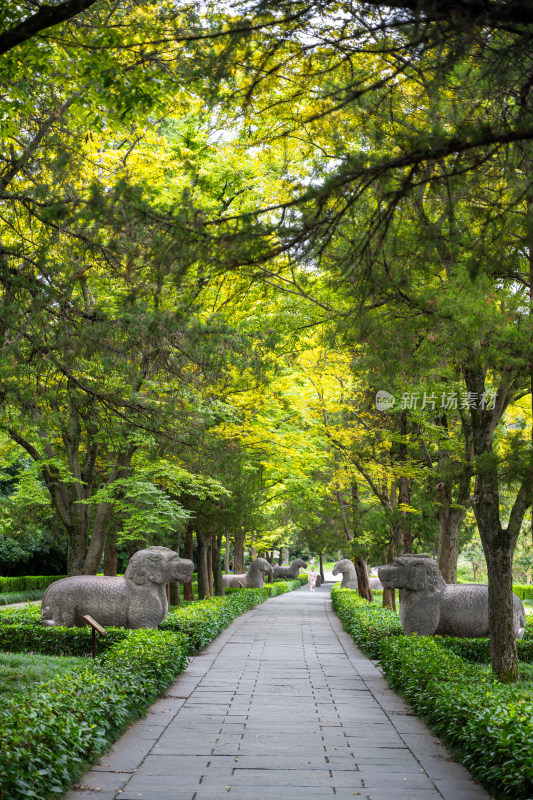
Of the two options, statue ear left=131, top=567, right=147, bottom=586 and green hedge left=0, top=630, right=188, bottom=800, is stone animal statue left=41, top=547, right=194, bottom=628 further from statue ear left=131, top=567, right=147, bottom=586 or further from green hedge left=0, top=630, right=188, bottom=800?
green hedge left=0, top=630, right=188, bottom=800

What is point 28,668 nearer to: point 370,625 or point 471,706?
point 471,706

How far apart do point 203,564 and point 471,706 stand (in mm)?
16746

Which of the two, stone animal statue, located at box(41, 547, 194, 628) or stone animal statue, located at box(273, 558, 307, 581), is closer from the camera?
stone animal statue, located at box(41, 547, 194, 628)

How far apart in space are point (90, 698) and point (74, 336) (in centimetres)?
408

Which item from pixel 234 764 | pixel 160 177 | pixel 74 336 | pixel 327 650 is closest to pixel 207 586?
pixel 327 650

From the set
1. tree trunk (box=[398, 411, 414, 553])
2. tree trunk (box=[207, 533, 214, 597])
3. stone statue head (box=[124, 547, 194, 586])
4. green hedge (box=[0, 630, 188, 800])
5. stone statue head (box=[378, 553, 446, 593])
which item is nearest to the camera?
green hedge (box=[0, 630, 188, 800])

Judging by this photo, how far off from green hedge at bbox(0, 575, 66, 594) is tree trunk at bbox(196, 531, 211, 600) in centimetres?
1006

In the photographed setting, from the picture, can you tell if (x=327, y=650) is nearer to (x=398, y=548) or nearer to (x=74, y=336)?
(x=398, y=548)

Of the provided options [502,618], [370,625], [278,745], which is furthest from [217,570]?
[278,745]

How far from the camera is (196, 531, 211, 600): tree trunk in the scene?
2192cm

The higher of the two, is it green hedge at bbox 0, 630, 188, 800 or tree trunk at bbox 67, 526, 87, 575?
tree trunk at bbox 67, 526, 87, 575

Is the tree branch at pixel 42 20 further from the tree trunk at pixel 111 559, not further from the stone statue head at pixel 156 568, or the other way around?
the tree trunk at pixel 111 559

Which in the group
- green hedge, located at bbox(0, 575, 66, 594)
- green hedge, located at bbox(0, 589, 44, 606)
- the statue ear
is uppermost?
the statue ear

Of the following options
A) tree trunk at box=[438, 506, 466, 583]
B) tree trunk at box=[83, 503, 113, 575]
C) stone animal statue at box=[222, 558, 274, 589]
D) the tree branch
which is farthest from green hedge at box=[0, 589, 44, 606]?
the tree branch
